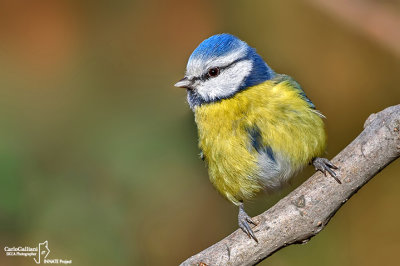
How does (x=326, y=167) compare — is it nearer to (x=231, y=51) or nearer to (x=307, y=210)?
(x=307, y=210)

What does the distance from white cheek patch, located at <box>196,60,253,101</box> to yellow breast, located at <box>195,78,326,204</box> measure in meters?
0.05

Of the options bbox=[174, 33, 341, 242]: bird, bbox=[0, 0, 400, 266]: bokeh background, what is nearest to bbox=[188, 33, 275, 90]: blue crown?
bbox=[174, 33, 341, 242]: bird

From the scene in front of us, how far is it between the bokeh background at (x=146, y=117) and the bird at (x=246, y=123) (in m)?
0.23

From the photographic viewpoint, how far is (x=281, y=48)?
13.7ft

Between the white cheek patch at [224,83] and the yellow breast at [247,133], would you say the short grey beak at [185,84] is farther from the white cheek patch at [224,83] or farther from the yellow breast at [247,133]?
the yellow breast at [247,133]

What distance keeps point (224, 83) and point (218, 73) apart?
8 cm

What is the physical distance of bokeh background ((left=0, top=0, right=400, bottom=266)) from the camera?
3271mm

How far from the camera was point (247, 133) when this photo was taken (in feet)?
8.78

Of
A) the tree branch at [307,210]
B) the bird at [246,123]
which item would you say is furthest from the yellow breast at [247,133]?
the tree branch at [307,210]

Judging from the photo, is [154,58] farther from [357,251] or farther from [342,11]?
[357,251]

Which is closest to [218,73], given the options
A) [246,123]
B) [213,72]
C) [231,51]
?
[213,72]

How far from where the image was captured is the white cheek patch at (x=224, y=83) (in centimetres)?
283

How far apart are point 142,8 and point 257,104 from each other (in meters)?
2.00

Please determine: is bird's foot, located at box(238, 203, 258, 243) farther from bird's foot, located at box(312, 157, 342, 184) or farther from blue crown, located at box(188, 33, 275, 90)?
blue crown, located at box(188, 33, 275, 90)
